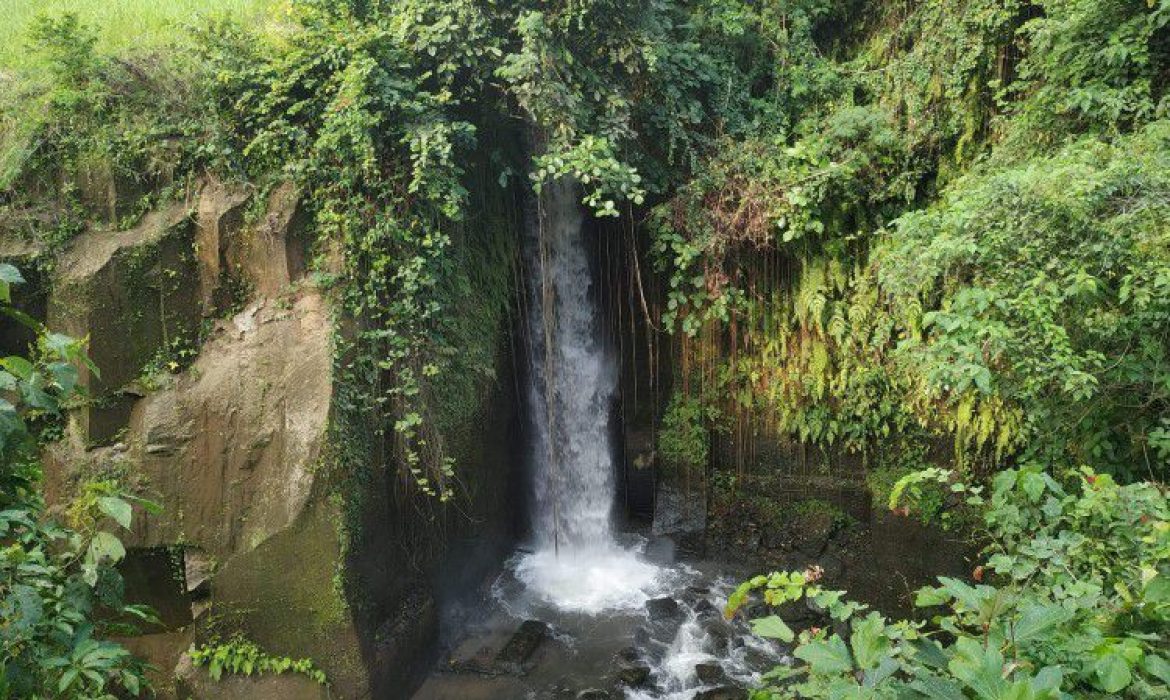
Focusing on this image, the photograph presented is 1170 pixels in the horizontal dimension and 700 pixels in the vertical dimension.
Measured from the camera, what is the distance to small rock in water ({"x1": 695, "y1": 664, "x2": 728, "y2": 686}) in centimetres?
689

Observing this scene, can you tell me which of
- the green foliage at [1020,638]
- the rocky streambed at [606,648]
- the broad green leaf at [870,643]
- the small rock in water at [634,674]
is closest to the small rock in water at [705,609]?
the rocky streambed at [606,648]

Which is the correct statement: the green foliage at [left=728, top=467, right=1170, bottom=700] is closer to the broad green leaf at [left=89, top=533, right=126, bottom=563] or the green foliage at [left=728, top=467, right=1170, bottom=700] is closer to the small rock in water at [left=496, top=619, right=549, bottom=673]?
the broad green leaf at [left=89, top=533, right=126, bottom=563]

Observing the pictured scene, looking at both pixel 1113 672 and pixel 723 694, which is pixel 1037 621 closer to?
pixel 1113 672

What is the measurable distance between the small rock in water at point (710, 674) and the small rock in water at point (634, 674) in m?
0.48

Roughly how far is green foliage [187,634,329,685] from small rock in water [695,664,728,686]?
3360 mm

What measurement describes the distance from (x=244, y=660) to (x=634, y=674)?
3414mm

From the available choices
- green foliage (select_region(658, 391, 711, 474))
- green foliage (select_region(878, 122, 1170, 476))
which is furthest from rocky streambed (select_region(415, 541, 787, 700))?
green foliage (select_region(878, 122, 1170, 476))

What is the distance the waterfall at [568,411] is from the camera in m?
8.80

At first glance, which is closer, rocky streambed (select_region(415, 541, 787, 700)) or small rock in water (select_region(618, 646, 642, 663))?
rocky streambed (select_region(415, 541, 787, 700))

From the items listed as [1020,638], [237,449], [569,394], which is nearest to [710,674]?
[569,394]

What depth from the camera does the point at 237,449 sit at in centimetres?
618

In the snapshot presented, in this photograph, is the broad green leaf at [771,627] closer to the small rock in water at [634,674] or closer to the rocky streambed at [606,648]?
the rocky streambed at [606,648]

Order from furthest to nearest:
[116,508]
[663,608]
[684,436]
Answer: [684,436]
[663,608]
[116,508]

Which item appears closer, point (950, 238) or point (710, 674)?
point (950, 238)
